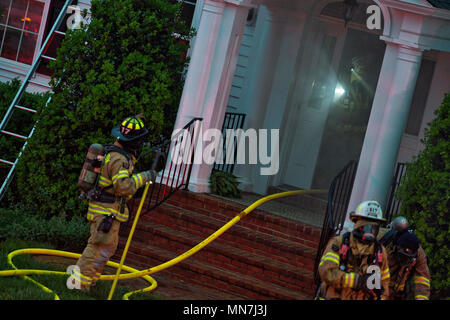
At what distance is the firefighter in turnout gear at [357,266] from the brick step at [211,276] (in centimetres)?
248

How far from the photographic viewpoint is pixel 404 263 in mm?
5699

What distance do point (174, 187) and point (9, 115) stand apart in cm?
262

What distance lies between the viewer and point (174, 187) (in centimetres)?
968

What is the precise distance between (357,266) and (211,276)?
313 centimetres

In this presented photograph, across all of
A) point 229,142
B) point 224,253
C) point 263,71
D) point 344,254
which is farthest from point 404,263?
point 263,71

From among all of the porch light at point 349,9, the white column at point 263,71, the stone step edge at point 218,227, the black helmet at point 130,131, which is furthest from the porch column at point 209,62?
the black helmet at point 130,131

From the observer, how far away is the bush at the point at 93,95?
9.00 m

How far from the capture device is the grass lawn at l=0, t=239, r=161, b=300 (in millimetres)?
6215

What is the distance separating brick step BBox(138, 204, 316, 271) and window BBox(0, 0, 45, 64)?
497cm

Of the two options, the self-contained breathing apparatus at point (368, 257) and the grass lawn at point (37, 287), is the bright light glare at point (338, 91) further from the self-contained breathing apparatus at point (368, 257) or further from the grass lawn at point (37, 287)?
the self-contained breathing apparatus at point (368, 257)

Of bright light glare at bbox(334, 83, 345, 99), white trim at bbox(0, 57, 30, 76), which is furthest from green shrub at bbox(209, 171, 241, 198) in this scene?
white trim at bbox(0, 57, 30, 76)

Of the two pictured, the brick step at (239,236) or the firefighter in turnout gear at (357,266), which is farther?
the brick step at (239,236)

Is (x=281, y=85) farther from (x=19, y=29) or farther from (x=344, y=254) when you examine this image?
(x=344, y=254)
